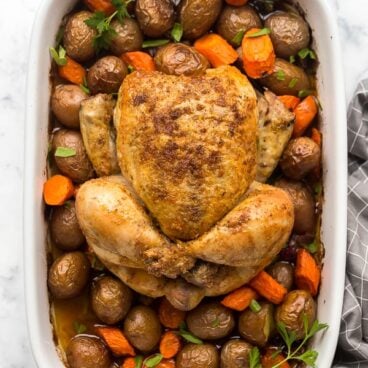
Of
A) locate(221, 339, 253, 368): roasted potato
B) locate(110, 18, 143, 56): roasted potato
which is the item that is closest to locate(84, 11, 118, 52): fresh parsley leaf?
locate(110, 18, 143, 56): roasted potato

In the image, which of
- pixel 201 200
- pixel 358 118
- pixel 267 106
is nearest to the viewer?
pixel 201 200

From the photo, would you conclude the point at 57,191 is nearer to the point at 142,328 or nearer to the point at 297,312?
the point at 142,328

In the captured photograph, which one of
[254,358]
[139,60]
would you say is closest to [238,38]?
[139,60]

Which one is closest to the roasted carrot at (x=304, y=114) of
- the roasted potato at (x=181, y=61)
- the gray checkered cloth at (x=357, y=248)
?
the gray checkered cloth at (x=357, y=248)

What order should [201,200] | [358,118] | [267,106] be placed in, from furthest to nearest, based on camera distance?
1. [358,118]
2. [267,106]
3. [201,200]

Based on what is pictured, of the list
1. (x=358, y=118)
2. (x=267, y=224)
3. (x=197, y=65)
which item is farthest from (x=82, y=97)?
(x=358, y=118)

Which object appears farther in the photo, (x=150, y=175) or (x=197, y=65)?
(x=197, y=65)

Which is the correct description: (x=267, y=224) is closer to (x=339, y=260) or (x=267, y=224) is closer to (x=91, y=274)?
(x=339, y=260)
